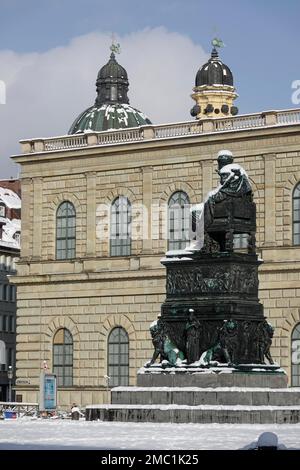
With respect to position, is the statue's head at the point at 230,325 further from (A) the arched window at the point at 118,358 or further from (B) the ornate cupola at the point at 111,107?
(B) the ornate cupola at the point at 111,107

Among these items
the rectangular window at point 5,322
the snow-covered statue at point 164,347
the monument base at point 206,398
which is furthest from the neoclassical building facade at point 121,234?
the monument base at point 206,398

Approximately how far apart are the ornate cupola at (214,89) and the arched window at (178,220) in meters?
35.4

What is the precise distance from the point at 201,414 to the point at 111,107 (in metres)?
72.7

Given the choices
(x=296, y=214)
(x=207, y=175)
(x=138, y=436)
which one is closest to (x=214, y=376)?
(x=138, y=436)

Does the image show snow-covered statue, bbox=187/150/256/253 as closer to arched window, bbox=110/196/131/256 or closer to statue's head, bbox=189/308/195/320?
statue's head, bbox=189/308/195/320

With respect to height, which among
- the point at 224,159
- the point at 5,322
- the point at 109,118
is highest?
the point at 109,118

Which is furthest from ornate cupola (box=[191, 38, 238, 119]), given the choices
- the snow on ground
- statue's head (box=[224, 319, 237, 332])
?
the snow on ground

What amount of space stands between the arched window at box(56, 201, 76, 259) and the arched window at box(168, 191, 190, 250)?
5831 mm

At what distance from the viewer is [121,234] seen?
3002 inches

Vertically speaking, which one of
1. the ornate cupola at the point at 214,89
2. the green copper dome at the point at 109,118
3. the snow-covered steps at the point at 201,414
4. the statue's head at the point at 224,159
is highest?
the ornate cupola at the point at 214,89

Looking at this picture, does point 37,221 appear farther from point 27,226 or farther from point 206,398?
point 206,398

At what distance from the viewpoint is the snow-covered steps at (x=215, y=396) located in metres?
39.3

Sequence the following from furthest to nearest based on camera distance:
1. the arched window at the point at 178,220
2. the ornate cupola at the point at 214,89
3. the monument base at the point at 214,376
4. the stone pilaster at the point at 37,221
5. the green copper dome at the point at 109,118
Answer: the ornate cupola at the point at 214,89 → the green copper dome at the point at 109,118 → the stone pilaster at the point at 37,221 → the arched window at the point at 178,220 → the monument base at the point at 214,376

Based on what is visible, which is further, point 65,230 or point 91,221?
point 65,230
